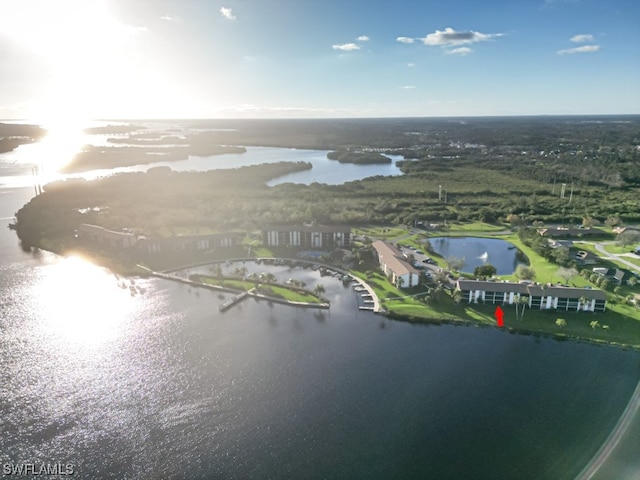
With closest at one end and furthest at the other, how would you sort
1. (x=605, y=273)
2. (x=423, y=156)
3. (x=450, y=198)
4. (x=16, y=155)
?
(x=605, y=273) → (x=450, y=198) → (x=423, y=156) → (x=16, y=155)

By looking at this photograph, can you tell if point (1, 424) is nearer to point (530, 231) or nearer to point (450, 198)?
point (530, 231)

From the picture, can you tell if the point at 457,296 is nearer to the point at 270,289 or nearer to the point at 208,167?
the point at 270,289

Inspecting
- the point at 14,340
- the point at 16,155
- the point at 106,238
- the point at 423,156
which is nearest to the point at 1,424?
the point at 14,340

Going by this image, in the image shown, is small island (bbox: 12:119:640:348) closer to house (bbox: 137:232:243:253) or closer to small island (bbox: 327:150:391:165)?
house (bbox: 137:232:243:253)

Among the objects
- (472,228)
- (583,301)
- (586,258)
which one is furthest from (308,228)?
(586,258)

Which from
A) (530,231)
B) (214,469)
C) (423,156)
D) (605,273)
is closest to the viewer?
(214,469)

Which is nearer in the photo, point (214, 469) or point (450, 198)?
point (214, 469)

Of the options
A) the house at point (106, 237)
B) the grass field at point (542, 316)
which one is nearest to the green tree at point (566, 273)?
the grass field at point (542, 316)

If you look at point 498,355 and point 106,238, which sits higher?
point 106,238
